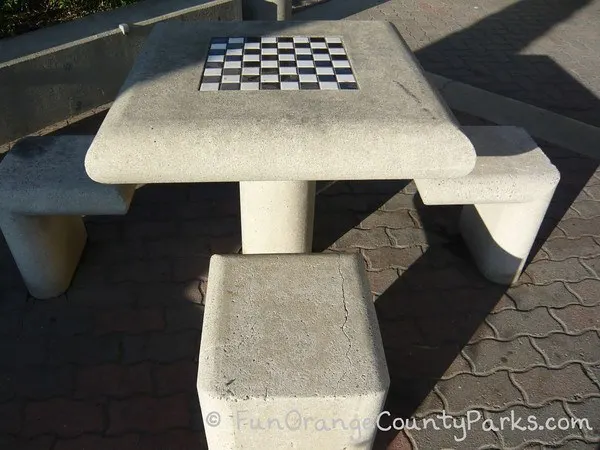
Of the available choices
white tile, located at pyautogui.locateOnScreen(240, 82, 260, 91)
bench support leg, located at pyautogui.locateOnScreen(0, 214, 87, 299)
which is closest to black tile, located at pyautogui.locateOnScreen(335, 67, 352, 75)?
white tile, located at pyautogui.locateOnScreen(240, 82, 260, 91)

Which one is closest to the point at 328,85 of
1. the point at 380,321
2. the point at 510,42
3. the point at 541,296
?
the point at 380,321

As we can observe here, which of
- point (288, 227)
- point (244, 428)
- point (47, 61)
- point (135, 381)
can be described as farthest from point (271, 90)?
point (47, 61)

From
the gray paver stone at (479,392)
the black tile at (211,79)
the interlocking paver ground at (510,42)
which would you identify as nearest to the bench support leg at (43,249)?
the black tile at (211,79)

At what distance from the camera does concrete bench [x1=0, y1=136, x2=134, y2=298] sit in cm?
225

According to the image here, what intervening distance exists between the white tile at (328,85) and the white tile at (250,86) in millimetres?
240

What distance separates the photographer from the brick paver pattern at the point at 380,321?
82.6 inches

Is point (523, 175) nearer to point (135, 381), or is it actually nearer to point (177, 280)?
point (177, 280)

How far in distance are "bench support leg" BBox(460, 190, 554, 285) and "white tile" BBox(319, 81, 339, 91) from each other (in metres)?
1.08

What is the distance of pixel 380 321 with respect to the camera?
2516 mm

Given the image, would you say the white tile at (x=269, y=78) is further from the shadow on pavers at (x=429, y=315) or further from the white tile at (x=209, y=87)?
the shadow on pavers at (x=429, y=315)

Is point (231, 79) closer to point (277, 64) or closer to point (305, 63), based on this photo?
point (277, 64)

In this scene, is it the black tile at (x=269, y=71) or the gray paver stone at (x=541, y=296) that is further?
the gray paver stone at (x=541, y=296)

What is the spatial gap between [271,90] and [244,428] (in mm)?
1183

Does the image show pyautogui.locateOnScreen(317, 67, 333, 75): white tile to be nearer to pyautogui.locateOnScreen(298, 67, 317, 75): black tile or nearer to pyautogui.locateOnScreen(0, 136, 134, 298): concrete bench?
pyautogui.locateOnScreen(298, 67, 317, 75): black tile
